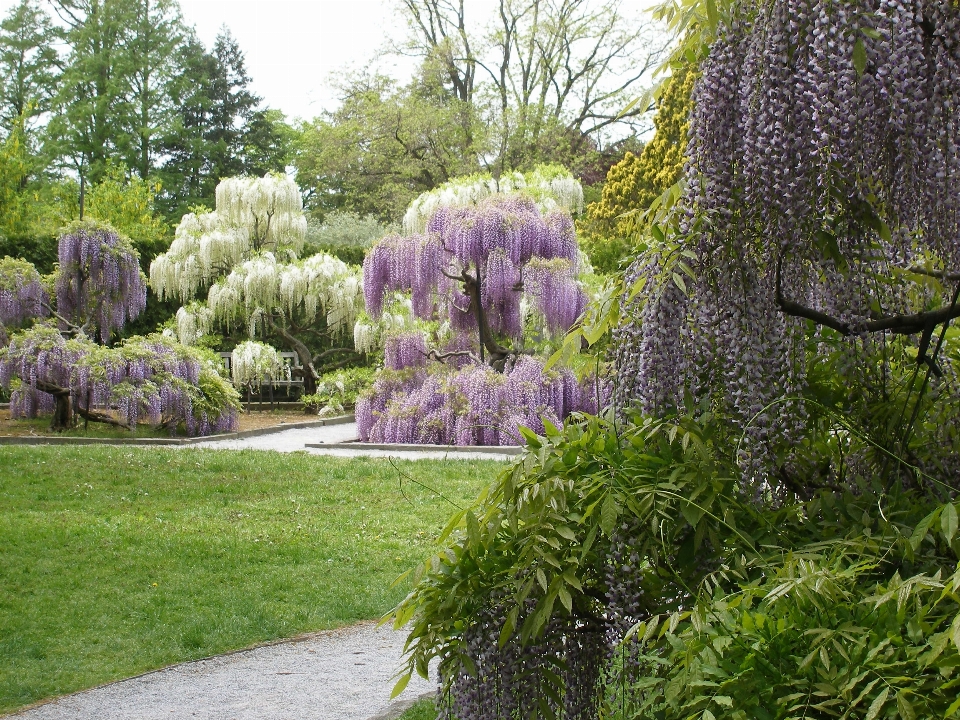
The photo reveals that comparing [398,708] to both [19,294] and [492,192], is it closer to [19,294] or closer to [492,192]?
[19,294]

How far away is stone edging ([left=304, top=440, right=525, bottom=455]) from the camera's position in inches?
456

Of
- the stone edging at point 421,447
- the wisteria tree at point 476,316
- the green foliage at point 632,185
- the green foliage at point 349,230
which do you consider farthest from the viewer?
the green foliage at point 349,230

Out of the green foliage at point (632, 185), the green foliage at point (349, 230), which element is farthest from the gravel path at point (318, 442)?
the green foliage at point (349, 230)

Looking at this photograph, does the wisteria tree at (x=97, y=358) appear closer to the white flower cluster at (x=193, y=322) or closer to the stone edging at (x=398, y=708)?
the white flower cluster at (x=193, y=322)

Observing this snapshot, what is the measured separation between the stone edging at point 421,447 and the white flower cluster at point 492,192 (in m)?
3.64

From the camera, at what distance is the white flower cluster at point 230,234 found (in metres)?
18.7

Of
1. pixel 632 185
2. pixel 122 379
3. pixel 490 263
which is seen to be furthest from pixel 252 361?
pixel 632 185

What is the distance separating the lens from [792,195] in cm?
238

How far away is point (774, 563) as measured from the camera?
2.29 meters

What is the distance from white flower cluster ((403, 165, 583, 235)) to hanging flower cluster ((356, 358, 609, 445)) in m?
2.74

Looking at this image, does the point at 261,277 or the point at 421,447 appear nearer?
the point at 421,447

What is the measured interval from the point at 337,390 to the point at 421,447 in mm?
5763

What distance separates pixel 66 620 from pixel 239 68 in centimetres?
3726

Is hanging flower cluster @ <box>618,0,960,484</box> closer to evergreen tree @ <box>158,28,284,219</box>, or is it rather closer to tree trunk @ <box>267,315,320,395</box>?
tree trunk @ <box>267,315,320,395</box>
